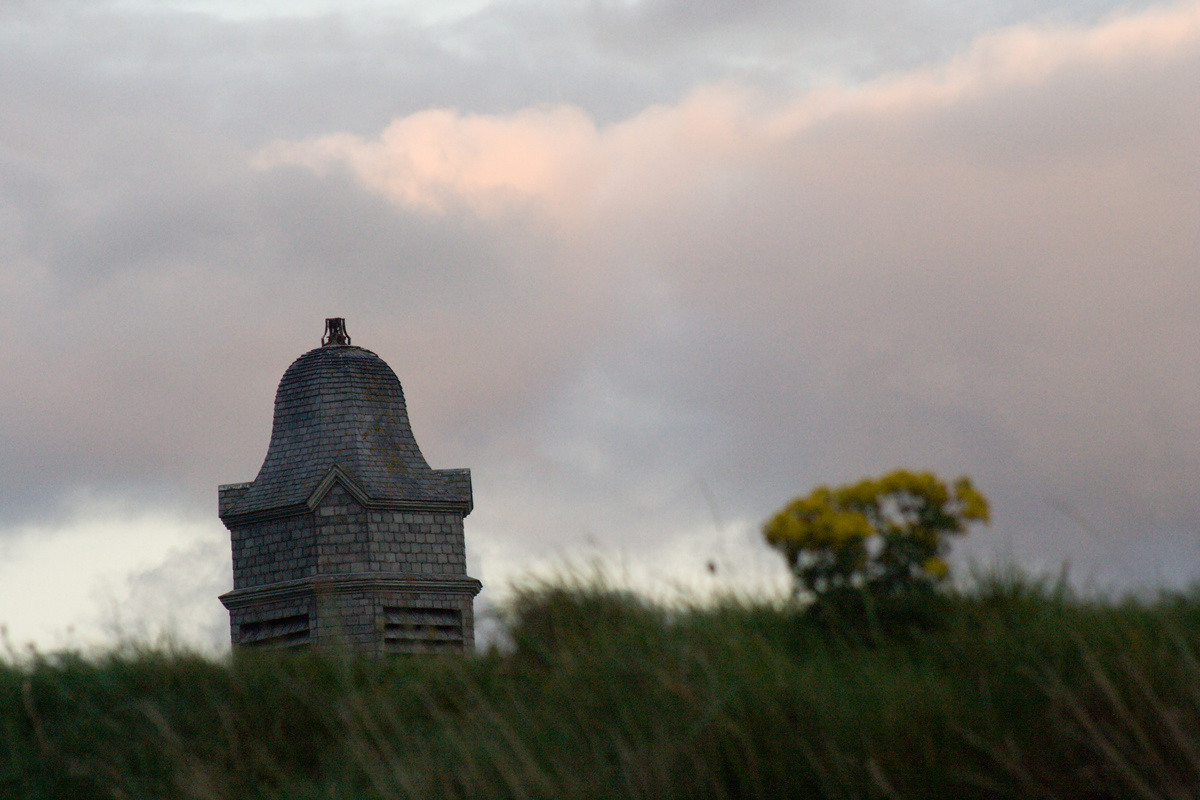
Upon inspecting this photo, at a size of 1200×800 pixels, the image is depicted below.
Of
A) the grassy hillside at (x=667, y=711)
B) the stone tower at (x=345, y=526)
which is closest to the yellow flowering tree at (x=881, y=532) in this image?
the grassy hillside at (x=667, y=711)

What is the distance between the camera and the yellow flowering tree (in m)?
10.3

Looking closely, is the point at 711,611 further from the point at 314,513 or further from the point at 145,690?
the point at 314,513

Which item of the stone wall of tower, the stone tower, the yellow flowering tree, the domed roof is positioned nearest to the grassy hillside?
the yellow flowering tree

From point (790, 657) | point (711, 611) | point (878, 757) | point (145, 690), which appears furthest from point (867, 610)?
point (145, 690)

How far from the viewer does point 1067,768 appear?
26.0ft

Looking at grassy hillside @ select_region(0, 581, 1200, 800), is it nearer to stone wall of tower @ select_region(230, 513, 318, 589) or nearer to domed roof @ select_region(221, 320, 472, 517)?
stone wall of tower @ select_region(230, 513, 318, 589)

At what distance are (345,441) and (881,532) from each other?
25867 mm

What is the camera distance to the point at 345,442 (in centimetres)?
3488

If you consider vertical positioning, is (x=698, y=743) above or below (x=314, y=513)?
below

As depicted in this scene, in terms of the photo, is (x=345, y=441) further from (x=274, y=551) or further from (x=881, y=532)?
(x=881, y=532)

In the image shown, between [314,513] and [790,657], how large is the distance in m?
24.8

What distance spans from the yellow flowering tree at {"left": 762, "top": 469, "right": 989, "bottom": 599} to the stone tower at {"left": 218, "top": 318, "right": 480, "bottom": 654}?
2211 centimetres

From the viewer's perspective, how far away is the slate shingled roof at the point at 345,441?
34219 millimetres

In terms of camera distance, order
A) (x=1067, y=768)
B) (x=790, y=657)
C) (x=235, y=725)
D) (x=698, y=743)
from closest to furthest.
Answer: (x=1067, y=768)
(x=698, y=743)
(x=790, y=657)
(x=235, y=725)
